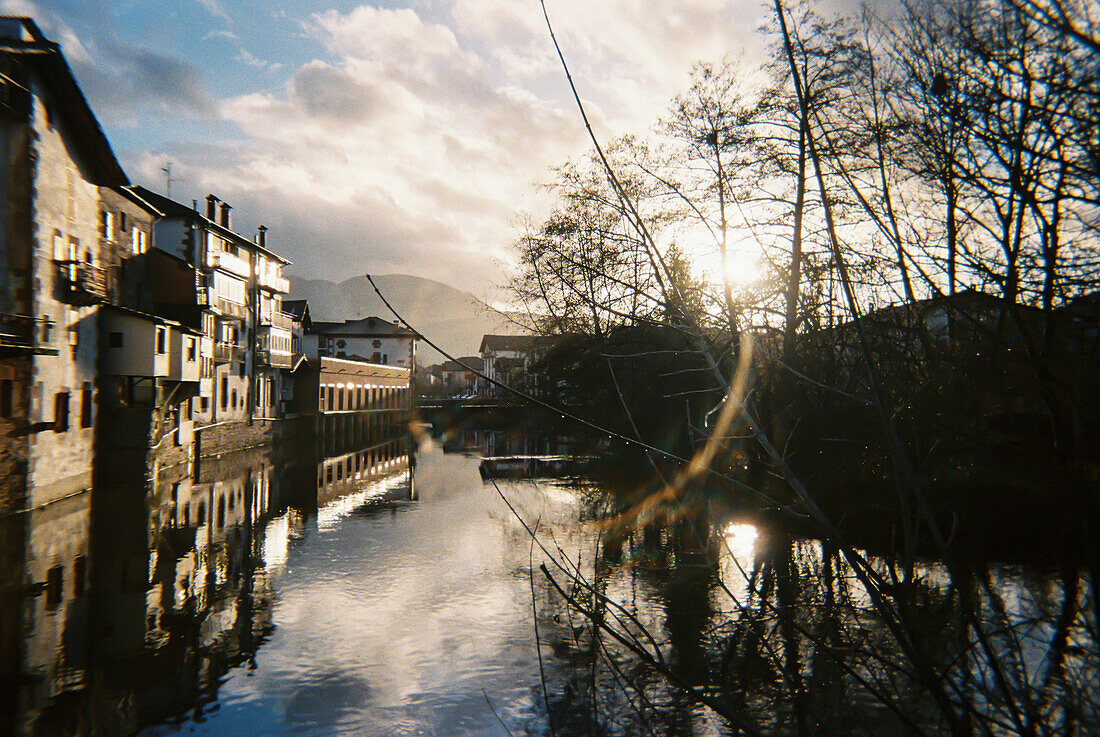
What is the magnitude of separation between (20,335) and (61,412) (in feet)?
9.18

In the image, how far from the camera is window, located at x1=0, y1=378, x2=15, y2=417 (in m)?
15.5

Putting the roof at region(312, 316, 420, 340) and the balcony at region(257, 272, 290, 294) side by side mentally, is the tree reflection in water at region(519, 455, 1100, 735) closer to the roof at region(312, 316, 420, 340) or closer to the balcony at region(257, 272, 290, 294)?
the balcony at region(257, 272, 290, 294)

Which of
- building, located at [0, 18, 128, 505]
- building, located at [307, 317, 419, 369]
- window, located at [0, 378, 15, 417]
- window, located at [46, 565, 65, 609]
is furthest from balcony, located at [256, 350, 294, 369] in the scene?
building, located at [307, 317, 419, 369]

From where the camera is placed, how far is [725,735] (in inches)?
272

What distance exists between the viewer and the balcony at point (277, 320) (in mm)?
41438

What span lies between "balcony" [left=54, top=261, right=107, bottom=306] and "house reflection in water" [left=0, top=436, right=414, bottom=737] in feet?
17.2

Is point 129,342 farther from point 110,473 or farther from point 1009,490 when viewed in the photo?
point 1009,490

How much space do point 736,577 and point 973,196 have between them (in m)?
9.99

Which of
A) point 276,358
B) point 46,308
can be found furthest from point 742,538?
point 276,358

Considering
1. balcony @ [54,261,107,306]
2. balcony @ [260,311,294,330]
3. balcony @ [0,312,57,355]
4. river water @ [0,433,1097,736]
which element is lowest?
river water @ [0,433,1097,736]

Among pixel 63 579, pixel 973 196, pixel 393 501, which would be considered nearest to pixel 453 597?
pixel 63 579

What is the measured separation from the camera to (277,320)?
143 ft

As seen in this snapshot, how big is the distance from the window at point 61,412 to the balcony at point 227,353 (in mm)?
15338

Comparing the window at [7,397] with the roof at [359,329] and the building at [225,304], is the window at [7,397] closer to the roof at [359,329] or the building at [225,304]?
the building at [225,304]
